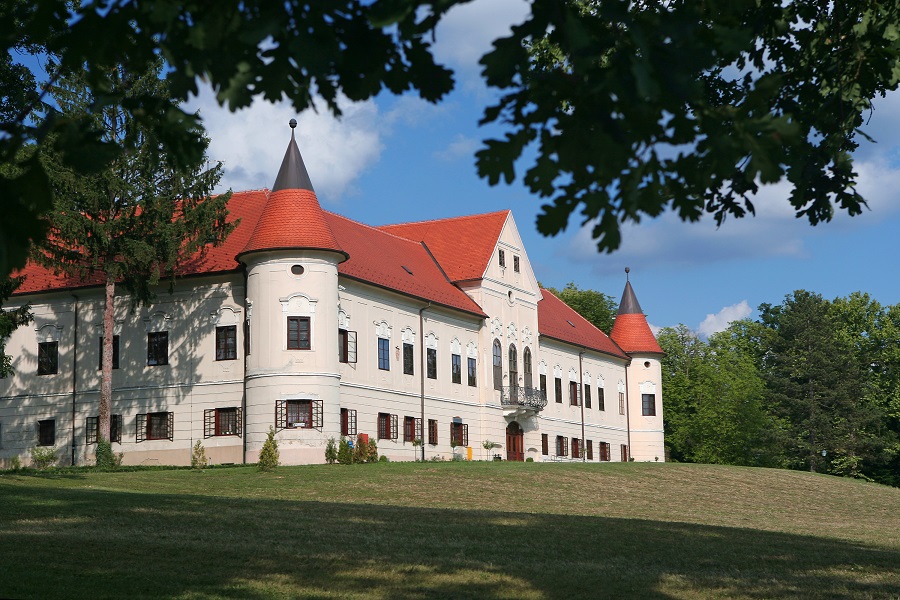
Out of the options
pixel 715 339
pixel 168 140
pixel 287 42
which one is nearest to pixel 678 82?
pixel 287 42

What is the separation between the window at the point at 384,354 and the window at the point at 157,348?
8.86m

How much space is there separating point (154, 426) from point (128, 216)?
373 inches

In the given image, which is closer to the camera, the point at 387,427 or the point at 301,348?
the point at 301,348

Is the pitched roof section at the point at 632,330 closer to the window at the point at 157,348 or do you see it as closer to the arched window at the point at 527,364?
the arched window at the point at 527,364

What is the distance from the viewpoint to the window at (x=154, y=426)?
4600 centimetres

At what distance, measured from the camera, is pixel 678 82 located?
4488 mm

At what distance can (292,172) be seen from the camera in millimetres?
45719

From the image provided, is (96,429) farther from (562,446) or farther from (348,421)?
(562,446)

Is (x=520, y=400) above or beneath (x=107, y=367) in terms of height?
beneath

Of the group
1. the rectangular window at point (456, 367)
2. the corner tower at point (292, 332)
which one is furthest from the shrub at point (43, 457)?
the rectangular window at point (456, 367)

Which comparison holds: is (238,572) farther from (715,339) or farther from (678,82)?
(715,339)

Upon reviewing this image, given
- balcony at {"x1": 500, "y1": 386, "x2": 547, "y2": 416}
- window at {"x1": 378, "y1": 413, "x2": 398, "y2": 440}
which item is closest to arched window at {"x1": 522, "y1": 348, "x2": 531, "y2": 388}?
balcony at {"x1": 500, "y1": 386, "x2": 547, "y2": 416}

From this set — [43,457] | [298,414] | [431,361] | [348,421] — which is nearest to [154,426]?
[43,457]

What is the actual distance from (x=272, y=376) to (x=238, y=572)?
3035cm
